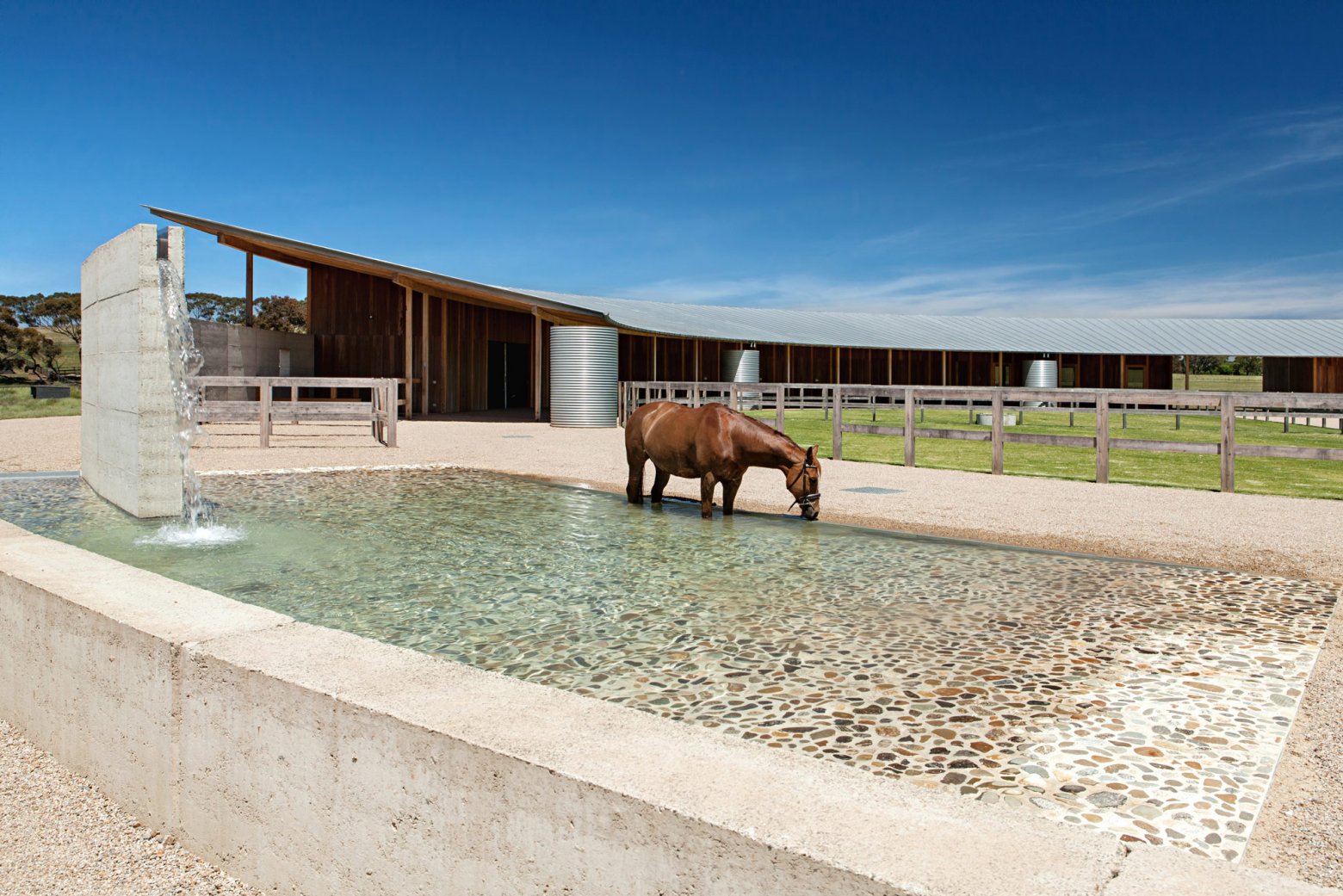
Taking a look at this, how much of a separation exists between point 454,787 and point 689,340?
36868 mm

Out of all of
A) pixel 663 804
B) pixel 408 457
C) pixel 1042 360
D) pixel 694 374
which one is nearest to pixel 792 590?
pixel 663 804

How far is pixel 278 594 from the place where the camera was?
614 cm

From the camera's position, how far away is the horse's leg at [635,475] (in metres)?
10.4

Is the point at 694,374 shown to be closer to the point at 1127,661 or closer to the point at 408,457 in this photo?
the point at 408,457

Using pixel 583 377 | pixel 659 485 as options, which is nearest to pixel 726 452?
pixel 659 485

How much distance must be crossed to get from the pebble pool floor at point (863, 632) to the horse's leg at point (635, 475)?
3.24 feet

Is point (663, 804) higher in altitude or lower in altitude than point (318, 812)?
higher

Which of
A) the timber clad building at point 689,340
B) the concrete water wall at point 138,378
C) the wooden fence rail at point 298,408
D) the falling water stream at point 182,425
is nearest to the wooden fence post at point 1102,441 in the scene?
the falling water stream at point 182,425

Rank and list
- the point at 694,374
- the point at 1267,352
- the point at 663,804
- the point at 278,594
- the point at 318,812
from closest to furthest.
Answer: the point at 663,804, the point at 318,812, the point at 278,594, the point at 694,374, the point at 1267,352

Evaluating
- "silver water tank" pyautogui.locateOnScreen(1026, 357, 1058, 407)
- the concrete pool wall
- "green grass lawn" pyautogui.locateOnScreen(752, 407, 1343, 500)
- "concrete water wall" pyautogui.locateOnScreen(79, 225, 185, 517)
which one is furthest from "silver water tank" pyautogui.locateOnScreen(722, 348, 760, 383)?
the concrete pool wall

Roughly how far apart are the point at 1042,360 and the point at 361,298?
31.4 m

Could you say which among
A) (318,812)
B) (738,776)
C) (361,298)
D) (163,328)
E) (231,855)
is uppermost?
(361,298)

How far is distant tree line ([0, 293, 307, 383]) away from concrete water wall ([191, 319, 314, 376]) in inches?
36.8

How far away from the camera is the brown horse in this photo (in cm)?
925
